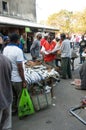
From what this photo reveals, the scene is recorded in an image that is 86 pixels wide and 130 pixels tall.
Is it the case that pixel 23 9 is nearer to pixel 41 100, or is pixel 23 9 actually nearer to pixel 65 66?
pixel 65 66

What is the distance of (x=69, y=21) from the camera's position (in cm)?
6512

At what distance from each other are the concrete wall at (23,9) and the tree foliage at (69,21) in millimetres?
18968

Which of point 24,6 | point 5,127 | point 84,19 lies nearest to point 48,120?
point 5,127

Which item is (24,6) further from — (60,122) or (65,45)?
(60,122)

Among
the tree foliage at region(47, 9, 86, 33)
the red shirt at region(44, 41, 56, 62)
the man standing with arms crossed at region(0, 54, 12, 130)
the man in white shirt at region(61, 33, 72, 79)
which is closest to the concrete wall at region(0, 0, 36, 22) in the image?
the tree foliage at region(47, 9, 86, 33)

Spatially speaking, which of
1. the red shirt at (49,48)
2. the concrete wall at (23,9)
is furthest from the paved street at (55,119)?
the concrete wall at (23,9)

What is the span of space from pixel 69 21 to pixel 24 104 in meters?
60.0

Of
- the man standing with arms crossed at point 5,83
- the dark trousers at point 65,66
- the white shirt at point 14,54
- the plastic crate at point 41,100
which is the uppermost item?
the white shirt at point 14,54

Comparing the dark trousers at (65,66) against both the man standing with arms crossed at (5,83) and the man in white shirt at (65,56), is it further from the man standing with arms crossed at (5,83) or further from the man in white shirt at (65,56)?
the man standing with arms crossed at (5,83)

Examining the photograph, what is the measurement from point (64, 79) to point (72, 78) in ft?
1.20

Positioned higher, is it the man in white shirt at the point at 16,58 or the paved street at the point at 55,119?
the man in white shirt at the point at 16,58

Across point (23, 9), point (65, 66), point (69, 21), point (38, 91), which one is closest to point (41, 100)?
point (38, 91)

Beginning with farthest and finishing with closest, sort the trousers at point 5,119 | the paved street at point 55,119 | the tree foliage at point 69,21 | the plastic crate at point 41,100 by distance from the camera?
the tree foliage at point 69,21 → the plastic crate at point 41,100 → the paved street at point 55,119 → the trousers at point 5,119

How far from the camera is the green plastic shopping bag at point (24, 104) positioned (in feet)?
20.8
